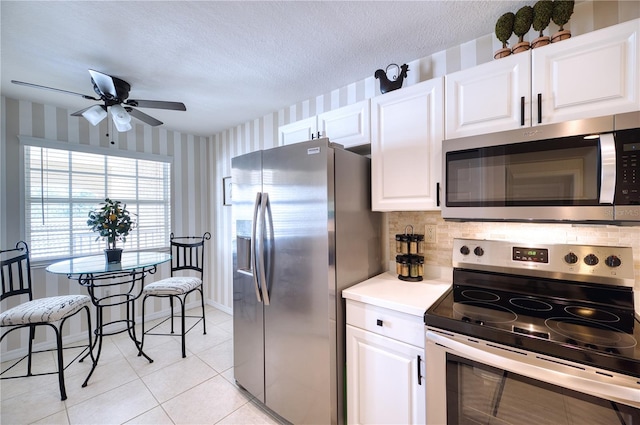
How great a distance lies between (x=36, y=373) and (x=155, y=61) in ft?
9.43

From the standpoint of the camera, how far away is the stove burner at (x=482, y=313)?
117cm

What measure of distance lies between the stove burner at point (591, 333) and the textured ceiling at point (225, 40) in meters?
1.65

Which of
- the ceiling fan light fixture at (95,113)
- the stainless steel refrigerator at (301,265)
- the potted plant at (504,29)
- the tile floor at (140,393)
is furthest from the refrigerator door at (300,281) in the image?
the ceiling fan light fixture at (95,113)

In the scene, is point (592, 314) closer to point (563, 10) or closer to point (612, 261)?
point (612, 261)

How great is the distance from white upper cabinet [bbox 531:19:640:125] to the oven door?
3.48 feet

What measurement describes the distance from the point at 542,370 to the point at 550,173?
0.82 m

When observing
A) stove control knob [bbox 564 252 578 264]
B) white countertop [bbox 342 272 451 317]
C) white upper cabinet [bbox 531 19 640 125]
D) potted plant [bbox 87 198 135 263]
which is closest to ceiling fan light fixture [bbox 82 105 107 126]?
potted plant [bbox 87 198 135 263]

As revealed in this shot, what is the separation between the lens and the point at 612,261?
1.20 metres

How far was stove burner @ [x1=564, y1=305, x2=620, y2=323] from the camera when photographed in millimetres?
1129

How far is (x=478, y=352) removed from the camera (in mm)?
1082

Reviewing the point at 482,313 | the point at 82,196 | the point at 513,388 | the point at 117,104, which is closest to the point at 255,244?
the point at 482,313

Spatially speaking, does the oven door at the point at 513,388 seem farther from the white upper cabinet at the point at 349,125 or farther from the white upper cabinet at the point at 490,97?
the white upper cabinet at the point at 349,125

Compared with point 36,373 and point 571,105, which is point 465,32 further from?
point 36,373

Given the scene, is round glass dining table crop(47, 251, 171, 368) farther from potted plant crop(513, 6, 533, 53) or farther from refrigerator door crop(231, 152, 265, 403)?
potted plant crop(513, 6, 533, 53)
